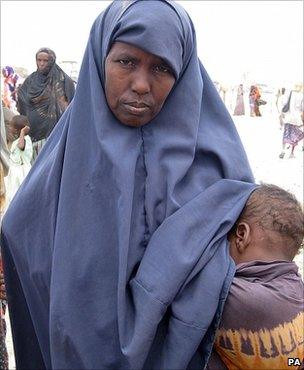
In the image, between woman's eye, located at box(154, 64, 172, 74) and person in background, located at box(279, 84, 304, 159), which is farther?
person in background, located at box(279, 84, 304, 159)

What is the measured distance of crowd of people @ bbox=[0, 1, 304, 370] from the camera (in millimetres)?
1298

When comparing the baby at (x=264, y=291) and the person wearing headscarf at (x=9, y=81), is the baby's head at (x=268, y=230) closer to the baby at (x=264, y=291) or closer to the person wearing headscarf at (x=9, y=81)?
the baby at (x=264, y=291)

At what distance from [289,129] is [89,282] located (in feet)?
46.6

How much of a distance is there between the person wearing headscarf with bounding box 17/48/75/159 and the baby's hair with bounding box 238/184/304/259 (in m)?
6.04

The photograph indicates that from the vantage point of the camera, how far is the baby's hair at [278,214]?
1374 millimetres

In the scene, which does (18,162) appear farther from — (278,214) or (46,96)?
(278,214)

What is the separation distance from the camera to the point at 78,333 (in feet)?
4.53

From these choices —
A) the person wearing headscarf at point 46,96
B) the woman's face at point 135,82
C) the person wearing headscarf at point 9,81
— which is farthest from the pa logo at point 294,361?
the person wearing headscarf at point 9,81

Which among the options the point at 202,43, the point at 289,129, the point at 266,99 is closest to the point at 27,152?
the point at 289,129

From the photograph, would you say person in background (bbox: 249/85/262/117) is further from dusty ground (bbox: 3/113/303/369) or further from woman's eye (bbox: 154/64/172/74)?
woman's eye (bbox: 154/64/172/74)

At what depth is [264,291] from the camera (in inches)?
50.9

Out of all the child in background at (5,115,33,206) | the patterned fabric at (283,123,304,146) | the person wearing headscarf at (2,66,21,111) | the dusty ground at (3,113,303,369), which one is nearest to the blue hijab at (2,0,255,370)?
the dusty ground at (3,113,303,369)

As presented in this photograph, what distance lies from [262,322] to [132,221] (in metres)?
0.38

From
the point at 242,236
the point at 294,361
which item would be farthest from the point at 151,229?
the point at 294,361
